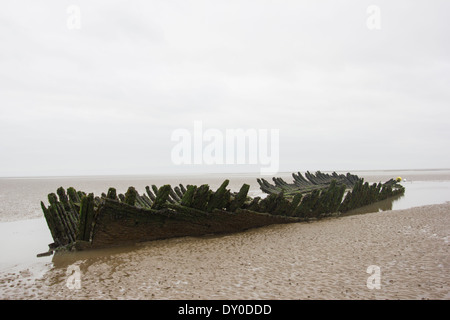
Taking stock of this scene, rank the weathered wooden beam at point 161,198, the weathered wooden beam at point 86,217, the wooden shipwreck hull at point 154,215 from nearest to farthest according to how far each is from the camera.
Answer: the weathered wooden beam at point 86,217, the wooden shipwreck hull at point 154,215, the weathered wooden beam at point 161,198

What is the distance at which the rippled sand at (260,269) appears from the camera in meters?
4.17

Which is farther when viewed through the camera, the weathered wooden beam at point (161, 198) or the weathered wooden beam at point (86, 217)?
the weathered wooden beam at point (161, 198)

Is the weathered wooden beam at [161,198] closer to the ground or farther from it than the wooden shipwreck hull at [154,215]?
farther from it

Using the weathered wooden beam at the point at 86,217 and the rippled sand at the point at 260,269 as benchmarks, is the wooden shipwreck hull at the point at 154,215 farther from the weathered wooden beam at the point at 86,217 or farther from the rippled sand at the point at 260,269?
the rippled sand at the point at 260,269

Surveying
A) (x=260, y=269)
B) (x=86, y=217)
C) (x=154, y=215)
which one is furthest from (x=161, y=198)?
(x=260, y=269)

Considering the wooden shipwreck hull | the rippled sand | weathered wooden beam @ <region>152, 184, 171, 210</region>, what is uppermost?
weathered wooden beam @ <region>152, 184, 171, 210</region>

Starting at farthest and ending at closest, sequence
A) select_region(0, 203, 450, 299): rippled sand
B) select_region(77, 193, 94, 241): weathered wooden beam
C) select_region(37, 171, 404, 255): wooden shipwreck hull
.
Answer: select_region(37, 171, 404, 255): wooden shipwreck hull < select_region(77, 193, 94, 241): weathered wooden beam < select_region(0, 203, 450, 299): rippled sand

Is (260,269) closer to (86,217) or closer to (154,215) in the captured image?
(154,215)

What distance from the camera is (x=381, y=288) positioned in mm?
4109

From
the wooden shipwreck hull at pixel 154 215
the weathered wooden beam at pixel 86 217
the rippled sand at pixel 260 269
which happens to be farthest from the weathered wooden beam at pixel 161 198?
the weathered wooden beam at pixel 86 217

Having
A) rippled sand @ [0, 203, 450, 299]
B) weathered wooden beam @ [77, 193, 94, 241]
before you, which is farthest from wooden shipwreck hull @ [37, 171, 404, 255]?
rippled sand @ [0, 203, 450, 299]

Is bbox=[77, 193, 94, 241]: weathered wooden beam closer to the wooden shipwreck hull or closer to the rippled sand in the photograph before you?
the wooden shipwreck hull

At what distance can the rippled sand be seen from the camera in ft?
13.7
